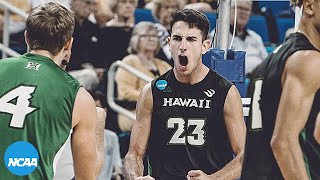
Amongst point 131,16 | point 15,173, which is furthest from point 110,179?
point 15,173

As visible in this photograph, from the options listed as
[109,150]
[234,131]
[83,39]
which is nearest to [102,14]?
[83,39]

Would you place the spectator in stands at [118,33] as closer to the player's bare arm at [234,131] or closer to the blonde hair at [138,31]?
the blonde hair at [138,31]

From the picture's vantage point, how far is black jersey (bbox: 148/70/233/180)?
230 inches

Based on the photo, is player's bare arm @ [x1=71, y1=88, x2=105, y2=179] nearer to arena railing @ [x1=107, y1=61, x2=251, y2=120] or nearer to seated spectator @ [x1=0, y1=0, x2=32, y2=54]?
arena railing @ [x1=107, y1=61, x2=251, y2=120]

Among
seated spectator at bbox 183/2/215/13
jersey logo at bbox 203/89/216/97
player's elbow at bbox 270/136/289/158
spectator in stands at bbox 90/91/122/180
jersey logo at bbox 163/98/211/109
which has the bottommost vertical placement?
spectator in stands at bbox 90/91/122/180

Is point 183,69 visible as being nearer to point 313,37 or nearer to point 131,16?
point 313,37

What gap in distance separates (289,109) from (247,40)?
6348 millimetres

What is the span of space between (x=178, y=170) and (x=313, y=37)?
2.09 metres

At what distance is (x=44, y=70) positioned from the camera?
4.32 meters

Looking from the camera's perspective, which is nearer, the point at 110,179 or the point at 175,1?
the point at 110,179

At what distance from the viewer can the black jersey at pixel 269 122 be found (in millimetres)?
3912

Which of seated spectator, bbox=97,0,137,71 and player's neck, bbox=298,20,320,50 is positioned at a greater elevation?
player's neck, bbox=298,20,320,50

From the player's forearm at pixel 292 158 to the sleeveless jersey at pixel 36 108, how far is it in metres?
1.07

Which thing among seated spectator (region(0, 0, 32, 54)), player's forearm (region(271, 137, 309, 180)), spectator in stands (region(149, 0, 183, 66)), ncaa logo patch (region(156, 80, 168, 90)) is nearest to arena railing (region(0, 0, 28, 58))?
seated spectator (region(0, 0, 32, 54))
